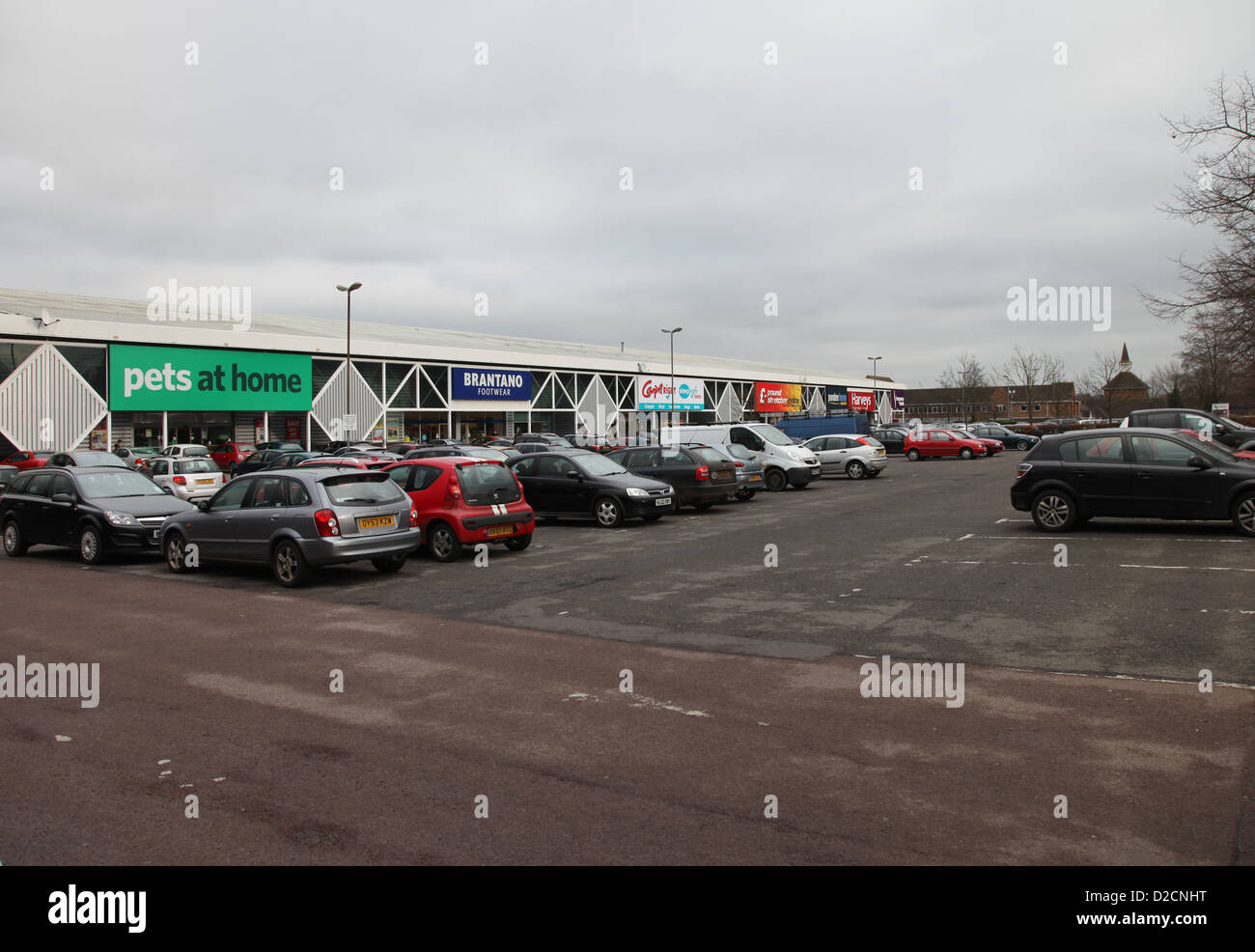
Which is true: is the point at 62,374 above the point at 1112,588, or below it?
above

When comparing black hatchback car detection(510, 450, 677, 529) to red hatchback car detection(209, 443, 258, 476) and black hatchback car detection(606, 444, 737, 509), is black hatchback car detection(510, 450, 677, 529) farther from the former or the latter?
red hatchback car detection(209, 443, 258, 476)

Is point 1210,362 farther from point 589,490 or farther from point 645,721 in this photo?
point 645,721

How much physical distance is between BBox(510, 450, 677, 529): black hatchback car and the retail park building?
28788 millimetres

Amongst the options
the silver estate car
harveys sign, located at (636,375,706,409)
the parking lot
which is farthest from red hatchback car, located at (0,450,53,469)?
harveys sign, located at (636,375,706,409)

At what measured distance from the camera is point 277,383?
46.6 meters

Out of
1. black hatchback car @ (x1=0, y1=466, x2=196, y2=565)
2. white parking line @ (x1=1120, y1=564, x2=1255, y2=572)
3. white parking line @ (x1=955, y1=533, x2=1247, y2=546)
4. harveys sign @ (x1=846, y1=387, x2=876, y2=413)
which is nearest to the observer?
white parking line @ (x1=1120, y1=564, x2=1255, y2=572)

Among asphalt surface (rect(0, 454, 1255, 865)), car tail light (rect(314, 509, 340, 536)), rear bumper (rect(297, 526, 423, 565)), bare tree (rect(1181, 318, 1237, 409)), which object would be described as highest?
bare tree (rect(1181, 318, 1237, 409))

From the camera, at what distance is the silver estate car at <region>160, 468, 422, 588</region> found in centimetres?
1232

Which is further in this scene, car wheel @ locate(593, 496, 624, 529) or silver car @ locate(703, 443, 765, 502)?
silver car @ locate(703, 443, 765, 502)

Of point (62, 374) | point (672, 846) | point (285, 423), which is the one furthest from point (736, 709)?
point (285, 423)

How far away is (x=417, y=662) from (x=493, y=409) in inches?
2038

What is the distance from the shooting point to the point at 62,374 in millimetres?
39094

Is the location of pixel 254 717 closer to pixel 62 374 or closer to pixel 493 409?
pixel 62 374
